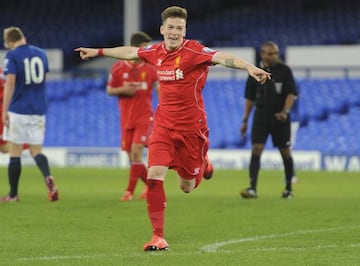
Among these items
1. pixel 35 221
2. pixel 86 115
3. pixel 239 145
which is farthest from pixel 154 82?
pixel 86 115

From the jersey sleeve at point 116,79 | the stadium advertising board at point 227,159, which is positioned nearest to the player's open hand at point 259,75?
the jersey sleeve at point 116,79

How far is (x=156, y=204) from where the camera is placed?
8133 millimetres

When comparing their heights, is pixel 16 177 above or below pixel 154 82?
below

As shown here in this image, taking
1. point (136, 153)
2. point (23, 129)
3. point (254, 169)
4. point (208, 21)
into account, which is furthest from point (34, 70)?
point (208, 21)

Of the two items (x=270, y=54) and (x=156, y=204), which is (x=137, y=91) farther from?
(x=156, y=204)

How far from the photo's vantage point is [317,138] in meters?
26.2

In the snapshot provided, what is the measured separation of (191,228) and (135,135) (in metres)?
3.65

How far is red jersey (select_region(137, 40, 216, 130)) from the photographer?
841 centimetres

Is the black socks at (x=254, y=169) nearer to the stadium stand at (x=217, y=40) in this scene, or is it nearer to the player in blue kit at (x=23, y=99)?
the player in blue kit at (x=23, y=99)

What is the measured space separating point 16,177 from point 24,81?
123 centimetres

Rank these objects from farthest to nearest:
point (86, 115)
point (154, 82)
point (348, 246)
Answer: point (86, 115)
point (154, 82)
point (348, 246)

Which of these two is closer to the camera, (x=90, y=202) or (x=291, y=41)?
(x=90, y=202)

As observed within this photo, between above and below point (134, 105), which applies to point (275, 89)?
above

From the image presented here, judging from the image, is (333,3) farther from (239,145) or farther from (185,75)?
(185,75)
